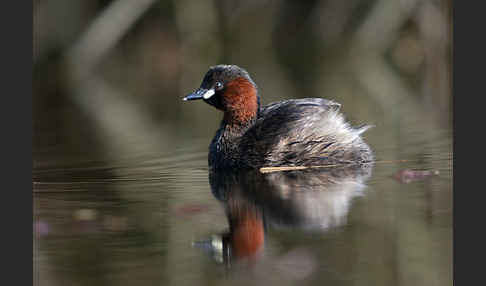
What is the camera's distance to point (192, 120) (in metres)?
11.6

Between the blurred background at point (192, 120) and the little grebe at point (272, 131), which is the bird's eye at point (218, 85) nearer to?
the little grebe at point (272, 131)

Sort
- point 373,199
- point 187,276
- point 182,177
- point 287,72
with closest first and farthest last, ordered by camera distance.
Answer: point 187,276 → point 373,199 → point 182,177 → point 287,72

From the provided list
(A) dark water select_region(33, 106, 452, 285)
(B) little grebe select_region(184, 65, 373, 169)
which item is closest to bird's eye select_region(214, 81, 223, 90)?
(B) little grebe select_region(184, 65, 373, 169)

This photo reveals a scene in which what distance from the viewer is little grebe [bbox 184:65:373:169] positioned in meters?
7.64

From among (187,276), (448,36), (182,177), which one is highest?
(448,36)

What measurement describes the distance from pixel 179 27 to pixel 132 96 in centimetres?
→ 597

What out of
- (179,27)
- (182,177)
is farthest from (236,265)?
(179,27)

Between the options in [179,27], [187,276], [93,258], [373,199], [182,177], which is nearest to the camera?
[187,276]

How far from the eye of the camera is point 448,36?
17812mm

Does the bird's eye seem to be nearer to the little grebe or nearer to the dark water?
the little grebe

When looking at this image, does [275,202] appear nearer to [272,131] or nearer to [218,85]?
[272,131]

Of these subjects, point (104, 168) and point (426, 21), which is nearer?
point (104, 168)

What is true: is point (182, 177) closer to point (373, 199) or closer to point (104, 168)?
point (104, 168)

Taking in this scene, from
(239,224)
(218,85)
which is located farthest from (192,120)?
(239,224)
